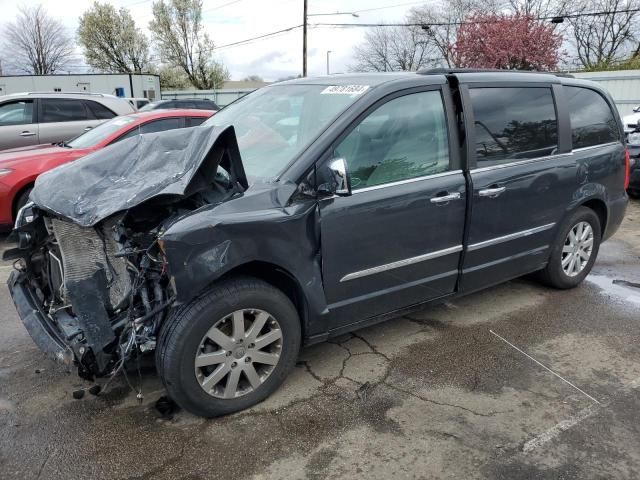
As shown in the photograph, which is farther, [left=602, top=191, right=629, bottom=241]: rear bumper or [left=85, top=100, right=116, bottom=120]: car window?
[left=85, top=100, right=116, bottom=120]: car window

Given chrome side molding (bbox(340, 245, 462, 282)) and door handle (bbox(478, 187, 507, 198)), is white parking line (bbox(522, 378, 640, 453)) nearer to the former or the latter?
chrome side molding (bbox(340, 245, 462, 282))

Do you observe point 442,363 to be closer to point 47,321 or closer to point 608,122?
point 47,321

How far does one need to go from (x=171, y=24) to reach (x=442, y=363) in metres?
51.7

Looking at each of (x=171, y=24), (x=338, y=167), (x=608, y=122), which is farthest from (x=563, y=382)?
(x=171, y=24)

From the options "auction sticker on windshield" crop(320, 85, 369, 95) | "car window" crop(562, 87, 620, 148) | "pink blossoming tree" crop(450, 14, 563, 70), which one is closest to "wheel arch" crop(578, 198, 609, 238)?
"car window" crop(562, 87, 620, 148)

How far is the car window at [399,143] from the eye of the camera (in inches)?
120

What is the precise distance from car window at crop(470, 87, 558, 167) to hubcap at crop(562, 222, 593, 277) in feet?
2.91

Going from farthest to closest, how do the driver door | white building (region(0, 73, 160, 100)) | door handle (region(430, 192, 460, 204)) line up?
white building (region(0, 73, 160, 100)) < door handle (region(430, 192, 460, 204)) < the driver door

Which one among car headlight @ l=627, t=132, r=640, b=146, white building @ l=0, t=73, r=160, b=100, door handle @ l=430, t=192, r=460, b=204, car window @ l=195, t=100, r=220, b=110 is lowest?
door handle @ l=430, t=192, r=460, b=204

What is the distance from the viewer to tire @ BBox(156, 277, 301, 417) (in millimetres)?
2557

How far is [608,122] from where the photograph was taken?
4555 mm

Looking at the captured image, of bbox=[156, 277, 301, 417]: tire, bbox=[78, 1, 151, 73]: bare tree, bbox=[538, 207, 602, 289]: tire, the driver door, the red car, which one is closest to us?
bbox=[156, 277, 301, 417]: tire

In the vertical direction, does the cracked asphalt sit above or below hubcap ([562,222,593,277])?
below

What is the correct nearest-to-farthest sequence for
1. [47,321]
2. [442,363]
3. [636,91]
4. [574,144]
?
1. [47,321]
2. [442,363]
3. [574,144]
4. [636,91]
